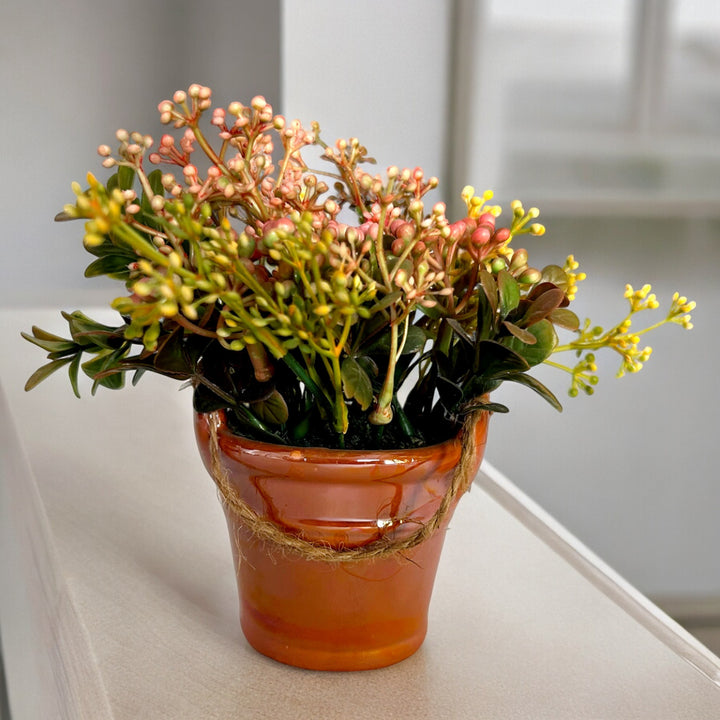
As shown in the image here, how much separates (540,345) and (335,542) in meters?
0.13

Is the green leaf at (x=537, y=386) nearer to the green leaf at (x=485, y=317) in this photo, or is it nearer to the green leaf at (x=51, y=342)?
the green leaf at (x=485, y=317)

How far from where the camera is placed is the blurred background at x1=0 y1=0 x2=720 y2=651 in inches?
68.6

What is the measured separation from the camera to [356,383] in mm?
371

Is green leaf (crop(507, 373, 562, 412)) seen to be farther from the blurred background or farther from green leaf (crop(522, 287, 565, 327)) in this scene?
the blurred background

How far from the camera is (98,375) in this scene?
402 millimetres

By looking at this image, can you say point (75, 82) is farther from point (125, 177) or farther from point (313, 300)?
point (313, 300)

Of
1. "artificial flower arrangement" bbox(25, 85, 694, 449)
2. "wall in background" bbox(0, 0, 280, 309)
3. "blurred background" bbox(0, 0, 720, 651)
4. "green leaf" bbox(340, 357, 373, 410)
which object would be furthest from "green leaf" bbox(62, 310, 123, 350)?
"wall in background" bbox(0, 0, 280, 309)

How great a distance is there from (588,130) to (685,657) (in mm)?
1686

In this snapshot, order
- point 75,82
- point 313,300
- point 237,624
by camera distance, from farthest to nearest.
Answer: point 75,82
point 237,624
point 313,300

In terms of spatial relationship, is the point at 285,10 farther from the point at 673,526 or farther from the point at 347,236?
the point at 673,526

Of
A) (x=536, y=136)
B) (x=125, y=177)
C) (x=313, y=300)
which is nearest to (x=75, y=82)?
(x=536, y=136)

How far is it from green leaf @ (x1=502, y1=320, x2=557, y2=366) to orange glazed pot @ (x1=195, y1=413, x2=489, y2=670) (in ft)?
0.14

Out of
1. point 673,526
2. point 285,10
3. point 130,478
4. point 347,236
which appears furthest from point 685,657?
point 673,526

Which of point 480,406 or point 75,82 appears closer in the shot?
point 480,406
